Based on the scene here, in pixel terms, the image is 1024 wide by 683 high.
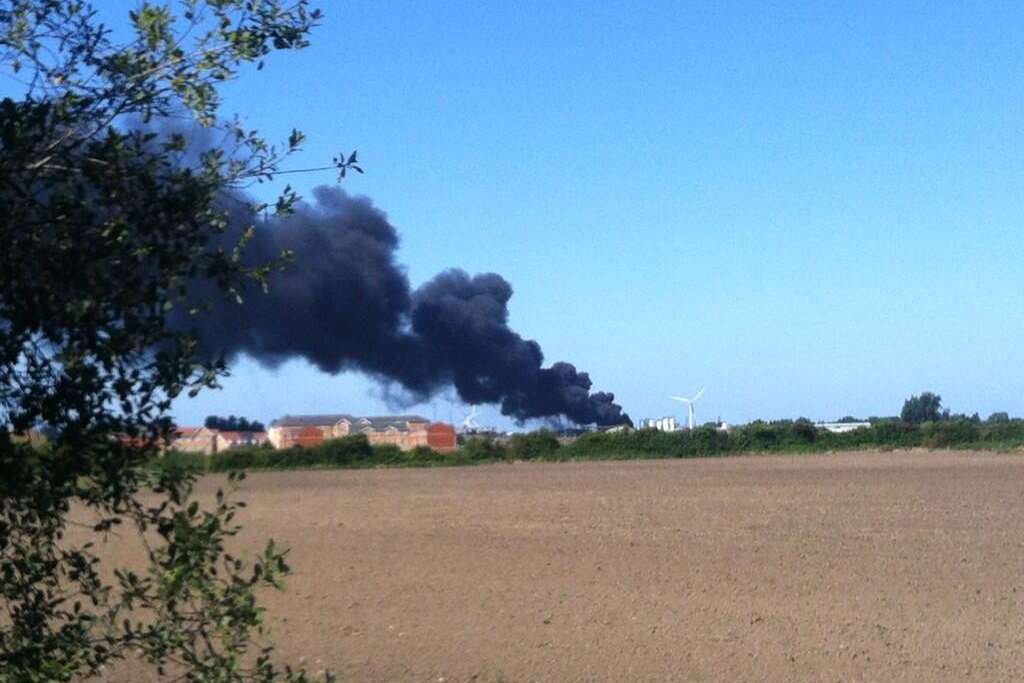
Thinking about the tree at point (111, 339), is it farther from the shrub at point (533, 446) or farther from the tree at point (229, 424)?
the shrub at point (533, 446)

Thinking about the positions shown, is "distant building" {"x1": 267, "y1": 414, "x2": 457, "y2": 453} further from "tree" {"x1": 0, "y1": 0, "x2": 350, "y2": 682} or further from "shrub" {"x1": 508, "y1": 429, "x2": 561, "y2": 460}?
"tree" {"x1": 0, "y1": 0, "x2": 350, "y2": 682}

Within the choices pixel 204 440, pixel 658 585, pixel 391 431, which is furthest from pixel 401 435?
pixel 204 440

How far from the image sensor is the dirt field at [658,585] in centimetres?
1254

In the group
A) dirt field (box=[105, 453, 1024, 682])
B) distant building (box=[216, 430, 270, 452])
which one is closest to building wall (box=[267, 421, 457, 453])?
dirt field (box=[105, 453, 1024, 682])

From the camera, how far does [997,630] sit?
13.8m

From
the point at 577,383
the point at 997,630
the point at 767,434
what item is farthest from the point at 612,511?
the point at 577,383

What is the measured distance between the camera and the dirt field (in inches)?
494

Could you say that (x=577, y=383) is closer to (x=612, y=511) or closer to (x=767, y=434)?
(x=767, y=434)

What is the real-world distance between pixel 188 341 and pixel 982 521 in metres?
25.2

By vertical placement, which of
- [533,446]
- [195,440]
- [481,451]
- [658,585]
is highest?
[533,446]

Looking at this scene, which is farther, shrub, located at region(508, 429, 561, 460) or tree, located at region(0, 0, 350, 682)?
shrub, located at region(508, 429, 561, 460)

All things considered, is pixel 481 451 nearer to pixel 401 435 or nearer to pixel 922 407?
pixel 401 435

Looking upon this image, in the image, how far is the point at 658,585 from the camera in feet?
58.7

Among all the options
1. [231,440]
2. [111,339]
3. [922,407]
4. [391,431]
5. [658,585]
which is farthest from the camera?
[922,407]
